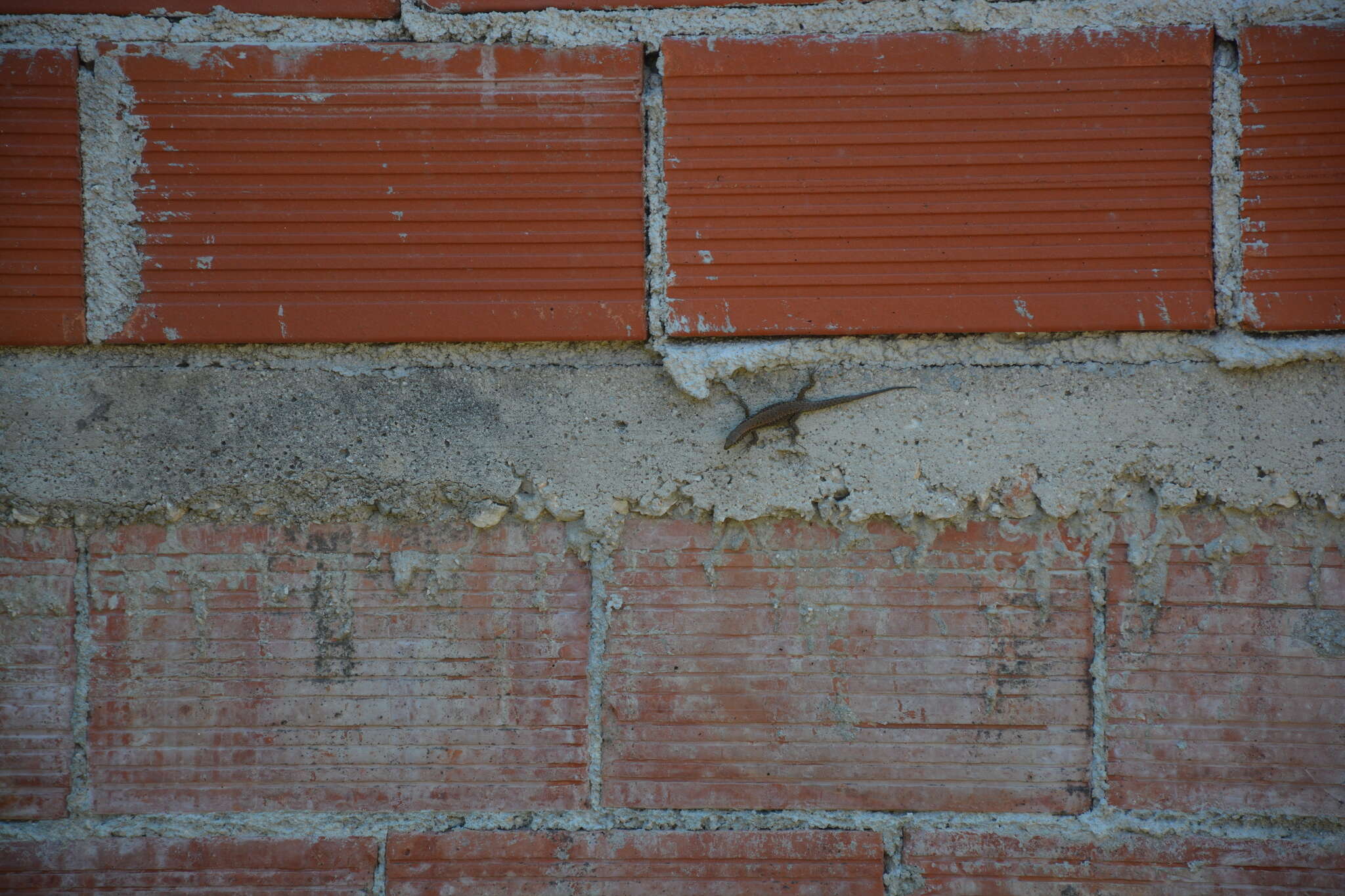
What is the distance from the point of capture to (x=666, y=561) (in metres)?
1.99

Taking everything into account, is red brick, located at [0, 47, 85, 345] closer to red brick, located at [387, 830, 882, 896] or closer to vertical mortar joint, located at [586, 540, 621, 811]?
vertical mortar joint, located at [586, 540, 621, 811]

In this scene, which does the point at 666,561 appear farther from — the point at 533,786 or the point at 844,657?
the point at 533,786

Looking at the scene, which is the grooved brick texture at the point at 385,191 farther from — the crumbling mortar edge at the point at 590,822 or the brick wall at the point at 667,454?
the crumbling mortar edge at the point at 590,822

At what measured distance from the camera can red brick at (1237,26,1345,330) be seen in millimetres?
1879

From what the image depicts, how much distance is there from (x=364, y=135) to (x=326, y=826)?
165 cm

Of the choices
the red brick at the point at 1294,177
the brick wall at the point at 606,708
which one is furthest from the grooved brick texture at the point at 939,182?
the brick wall at the point at 606,708

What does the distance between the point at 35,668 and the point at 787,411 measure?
189cm

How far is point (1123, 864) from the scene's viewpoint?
76.6 inches

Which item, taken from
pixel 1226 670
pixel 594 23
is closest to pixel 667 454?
pixel 594 23

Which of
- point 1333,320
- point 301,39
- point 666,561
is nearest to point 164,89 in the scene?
point 301,39

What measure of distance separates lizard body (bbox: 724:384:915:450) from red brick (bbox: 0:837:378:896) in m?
1.32

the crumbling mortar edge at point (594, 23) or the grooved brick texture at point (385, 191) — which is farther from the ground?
the crumbling mortar edge at point (594, 23)

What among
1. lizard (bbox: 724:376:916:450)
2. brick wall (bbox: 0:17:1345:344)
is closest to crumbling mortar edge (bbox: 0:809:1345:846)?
lizard (bbox: 724:376:916:450)

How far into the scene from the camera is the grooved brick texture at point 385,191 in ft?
6.35
